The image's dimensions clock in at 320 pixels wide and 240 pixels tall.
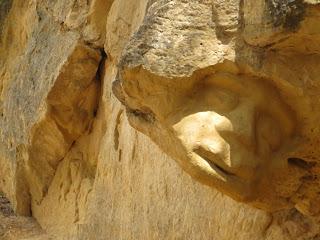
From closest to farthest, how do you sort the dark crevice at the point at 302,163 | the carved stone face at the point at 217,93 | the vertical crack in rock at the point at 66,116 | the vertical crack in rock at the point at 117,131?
the carved stone face at the point at 217,93, the dark crevice at the point at 302,163, the vertical crack in rock at the point at 117,131, the vertical crack in rock at the point at 66,116

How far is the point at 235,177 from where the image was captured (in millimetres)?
1691

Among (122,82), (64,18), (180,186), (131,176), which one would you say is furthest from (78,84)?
(122,82)

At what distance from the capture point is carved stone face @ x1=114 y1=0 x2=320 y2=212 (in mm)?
1627

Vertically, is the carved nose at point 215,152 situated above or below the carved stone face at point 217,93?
below

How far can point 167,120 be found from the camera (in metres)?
1.71

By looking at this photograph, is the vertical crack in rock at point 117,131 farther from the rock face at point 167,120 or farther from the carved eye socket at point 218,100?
the carved eye socket at point 218,100

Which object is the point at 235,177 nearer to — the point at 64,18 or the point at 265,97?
the point at 265,97

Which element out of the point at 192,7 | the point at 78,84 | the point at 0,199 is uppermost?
the point at 192,7

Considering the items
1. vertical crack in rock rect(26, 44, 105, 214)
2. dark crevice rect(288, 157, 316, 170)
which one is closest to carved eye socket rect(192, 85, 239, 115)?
dark crevice rect(288, 157, 316, 170)

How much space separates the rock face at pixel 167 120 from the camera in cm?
163

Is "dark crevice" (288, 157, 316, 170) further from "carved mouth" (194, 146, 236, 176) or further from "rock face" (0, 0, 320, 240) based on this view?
"carved mouth" (194, 146, 236, 176)

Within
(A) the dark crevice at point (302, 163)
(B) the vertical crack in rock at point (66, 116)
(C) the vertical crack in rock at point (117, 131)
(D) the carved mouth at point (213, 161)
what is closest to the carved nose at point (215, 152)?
(D) the carved mouth at point (213, 161)

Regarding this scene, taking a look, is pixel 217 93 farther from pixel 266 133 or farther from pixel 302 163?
pixel 302 163

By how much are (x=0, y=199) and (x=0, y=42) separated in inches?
37.6
